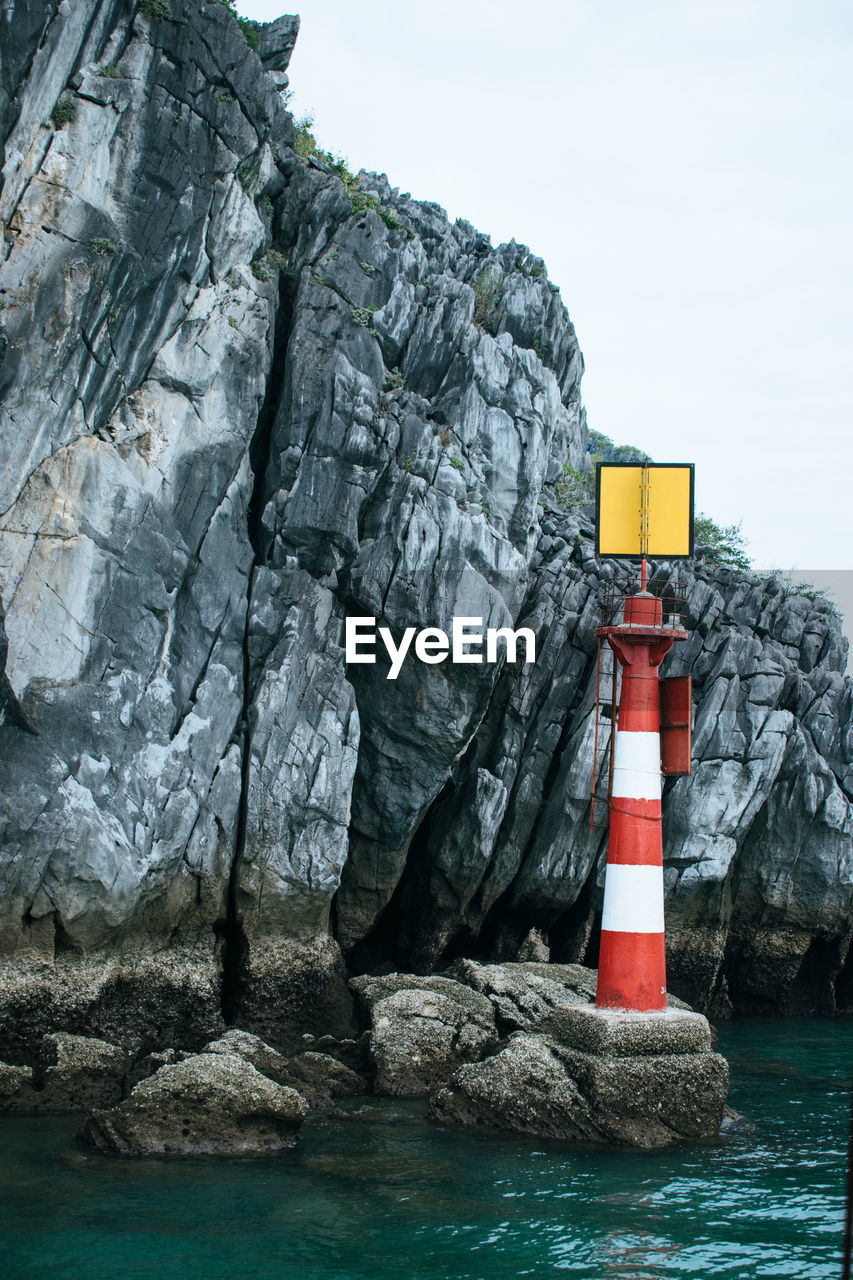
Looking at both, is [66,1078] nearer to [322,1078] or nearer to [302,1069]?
[302,1069]

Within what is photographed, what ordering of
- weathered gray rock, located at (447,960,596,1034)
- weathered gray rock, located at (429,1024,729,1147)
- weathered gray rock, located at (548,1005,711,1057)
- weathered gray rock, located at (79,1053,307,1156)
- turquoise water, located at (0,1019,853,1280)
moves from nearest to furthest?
turquoise water, located at (0,1019,853,1280), weathered gray rock, located at (79,1053,307,1156), weathered gray rock, located at (429,1024,729,1147), weathered gray rock, located at (548,1005,711,1057), weathered gray rock, located at (447,960,596,1034)

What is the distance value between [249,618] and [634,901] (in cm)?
1106

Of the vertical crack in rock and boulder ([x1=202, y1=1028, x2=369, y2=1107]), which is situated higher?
the vertical crack in rock

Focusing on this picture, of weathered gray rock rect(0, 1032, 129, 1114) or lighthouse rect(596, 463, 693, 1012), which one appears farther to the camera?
lighthouse rect(596, 463, 693, 1012)

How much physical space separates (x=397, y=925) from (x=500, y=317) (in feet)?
60.6

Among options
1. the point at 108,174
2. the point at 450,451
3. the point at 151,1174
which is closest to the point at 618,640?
the point at 450,451

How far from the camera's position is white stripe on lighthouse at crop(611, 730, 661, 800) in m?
19.9

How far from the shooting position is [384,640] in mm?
25734

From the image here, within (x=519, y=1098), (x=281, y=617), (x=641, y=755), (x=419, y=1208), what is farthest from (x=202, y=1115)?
(x=281, y=617)

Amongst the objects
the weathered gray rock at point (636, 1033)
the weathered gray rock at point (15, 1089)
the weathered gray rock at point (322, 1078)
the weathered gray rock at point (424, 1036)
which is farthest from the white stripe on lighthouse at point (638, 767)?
the weathered gray rock at point (15, 1089)

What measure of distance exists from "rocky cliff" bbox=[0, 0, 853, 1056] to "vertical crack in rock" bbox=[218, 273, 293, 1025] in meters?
0.08

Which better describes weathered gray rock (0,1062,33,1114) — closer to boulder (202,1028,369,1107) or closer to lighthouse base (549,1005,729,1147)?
boulder (202,1028,369,1107)

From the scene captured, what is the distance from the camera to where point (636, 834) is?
64.5 ft

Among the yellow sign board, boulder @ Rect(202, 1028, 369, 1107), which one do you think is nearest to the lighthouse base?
boulder @ Rect(202, 1028, 369, 1107)
